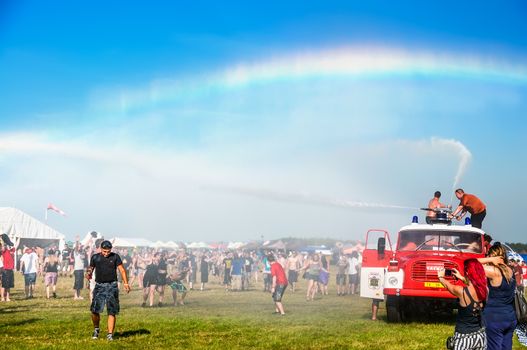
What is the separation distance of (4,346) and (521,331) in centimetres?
907

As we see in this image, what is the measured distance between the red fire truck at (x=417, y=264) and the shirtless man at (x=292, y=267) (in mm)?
13900

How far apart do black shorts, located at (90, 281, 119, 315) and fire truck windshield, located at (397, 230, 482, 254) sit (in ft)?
25.5

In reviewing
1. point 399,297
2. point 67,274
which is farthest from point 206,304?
point 67,274

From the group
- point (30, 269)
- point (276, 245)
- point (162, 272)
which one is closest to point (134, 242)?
point (276, 245)

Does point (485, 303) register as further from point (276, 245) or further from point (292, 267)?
point (276, 245)

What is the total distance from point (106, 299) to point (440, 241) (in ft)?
28.7

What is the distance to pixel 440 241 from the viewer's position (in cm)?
1561

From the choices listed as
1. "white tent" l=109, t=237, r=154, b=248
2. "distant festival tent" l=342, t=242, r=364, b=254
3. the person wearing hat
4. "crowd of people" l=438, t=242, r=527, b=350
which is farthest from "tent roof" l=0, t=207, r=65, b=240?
"crowd of people" l=438, t=242, r=527, b=350

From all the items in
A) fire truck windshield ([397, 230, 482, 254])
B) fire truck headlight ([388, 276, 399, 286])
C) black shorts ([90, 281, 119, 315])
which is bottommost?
black shorts ([90, 281, 119, 315])

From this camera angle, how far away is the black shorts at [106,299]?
39.2 feet

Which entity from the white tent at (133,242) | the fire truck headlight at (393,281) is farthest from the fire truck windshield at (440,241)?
the white tent at (133,242)

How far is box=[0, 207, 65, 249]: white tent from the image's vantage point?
41.5m

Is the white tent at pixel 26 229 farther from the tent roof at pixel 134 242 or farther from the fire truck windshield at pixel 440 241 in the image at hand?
the fire truck windshield at pixel 440 241

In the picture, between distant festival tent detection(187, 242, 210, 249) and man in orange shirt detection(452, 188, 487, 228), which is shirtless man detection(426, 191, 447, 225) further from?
distant festival tent detection(187, 242, 210, 249)
